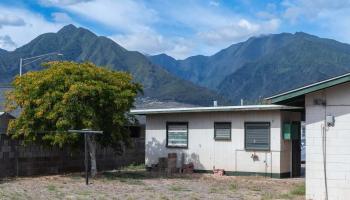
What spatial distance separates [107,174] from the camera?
69.7 feet

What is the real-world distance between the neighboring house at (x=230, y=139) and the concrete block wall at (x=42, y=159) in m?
2.01

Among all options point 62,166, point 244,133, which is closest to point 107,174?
point 62,166

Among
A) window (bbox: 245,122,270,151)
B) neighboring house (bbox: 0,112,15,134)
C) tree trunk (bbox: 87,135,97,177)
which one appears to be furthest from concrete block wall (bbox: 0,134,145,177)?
window (bbox: 245,122,270,151)

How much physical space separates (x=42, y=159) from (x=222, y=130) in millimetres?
6789

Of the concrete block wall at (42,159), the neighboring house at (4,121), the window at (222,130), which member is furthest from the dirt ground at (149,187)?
the neighboring house at (4,121)

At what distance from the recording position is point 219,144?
2225 cm

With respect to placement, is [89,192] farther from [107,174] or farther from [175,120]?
[175,120]

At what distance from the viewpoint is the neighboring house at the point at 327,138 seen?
1333 cm

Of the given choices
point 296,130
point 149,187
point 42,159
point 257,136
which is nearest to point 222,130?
point 257,136

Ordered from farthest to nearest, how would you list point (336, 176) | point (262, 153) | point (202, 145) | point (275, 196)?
point (202, 145) → point (262, 153) → point (275, 196) → point (336, 176)

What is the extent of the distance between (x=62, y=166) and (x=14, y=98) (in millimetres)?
3373

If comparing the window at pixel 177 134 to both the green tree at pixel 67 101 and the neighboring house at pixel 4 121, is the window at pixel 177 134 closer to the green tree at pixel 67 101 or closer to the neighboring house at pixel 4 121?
Result: the green tree at pixel 67 101

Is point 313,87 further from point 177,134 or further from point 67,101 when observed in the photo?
point 177,134

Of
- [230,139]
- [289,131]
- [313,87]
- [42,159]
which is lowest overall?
[42,159]
